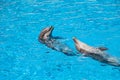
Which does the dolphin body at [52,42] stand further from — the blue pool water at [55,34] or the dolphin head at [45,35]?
the blue pool water at [55,34]

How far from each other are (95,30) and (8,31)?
3340mm

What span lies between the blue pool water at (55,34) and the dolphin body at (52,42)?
0.13m

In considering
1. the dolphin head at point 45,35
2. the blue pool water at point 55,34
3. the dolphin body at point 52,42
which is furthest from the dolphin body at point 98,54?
the dolphin head at point 45,35

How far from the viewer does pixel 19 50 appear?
9.66 m

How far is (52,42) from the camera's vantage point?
9.55 m

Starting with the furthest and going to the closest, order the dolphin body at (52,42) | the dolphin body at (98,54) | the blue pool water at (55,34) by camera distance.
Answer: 1. the dolphin body at (52,42)
2. the blue pool water at (55,34)
3. the dolphin body at (98,54)

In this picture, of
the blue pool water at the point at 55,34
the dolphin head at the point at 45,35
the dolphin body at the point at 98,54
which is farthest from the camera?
the dolphin head at the point at 45,35

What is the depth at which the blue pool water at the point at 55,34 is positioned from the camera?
8234 mm

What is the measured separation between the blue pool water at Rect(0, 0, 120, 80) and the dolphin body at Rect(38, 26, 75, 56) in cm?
13

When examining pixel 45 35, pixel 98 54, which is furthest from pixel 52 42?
pixel 98 54

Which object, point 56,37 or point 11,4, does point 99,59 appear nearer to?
point 56,37

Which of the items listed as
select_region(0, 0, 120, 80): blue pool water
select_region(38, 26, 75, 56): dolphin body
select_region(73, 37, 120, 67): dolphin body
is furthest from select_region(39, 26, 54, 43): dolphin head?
select_region(73, 37, 120, 67): dolphin body

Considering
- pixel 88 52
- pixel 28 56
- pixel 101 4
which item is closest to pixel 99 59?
pixel 88 52

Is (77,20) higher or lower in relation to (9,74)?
higher
